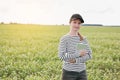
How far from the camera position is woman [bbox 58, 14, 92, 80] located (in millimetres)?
6211

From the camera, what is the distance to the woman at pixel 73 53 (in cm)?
621

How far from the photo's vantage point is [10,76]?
10961 millimetres

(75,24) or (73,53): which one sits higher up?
(75,24)

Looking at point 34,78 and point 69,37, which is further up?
point 69,37

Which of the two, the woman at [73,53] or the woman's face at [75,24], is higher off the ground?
the woman's face at [75,24]

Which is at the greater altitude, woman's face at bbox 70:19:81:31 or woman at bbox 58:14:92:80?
woman's face at bbox 70:19:81:31

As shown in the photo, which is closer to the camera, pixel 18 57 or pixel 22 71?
pixel 22 71

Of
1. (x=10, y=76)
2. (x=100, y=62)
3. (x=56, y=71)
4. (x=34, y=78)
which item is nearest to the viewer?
(x=34, y=78)

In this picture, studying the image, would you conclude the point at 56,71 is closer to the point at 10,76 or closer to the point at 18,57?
the point at 10,76

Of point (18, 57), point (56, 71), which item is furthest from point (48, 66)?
point (18, 57)

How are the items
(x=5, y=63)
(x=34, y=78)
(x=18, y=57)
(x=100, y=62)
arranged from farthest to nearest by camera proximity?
(x=18, y=57)
(x=100, y=62)
(x=5, y=63)
(x=34, y=78)

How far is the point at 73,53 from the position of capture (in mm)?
6273

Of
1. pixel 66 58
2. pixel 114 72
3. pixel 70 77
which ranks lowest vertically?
pixel 114 72

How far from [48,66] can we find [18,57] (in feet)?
9.19
